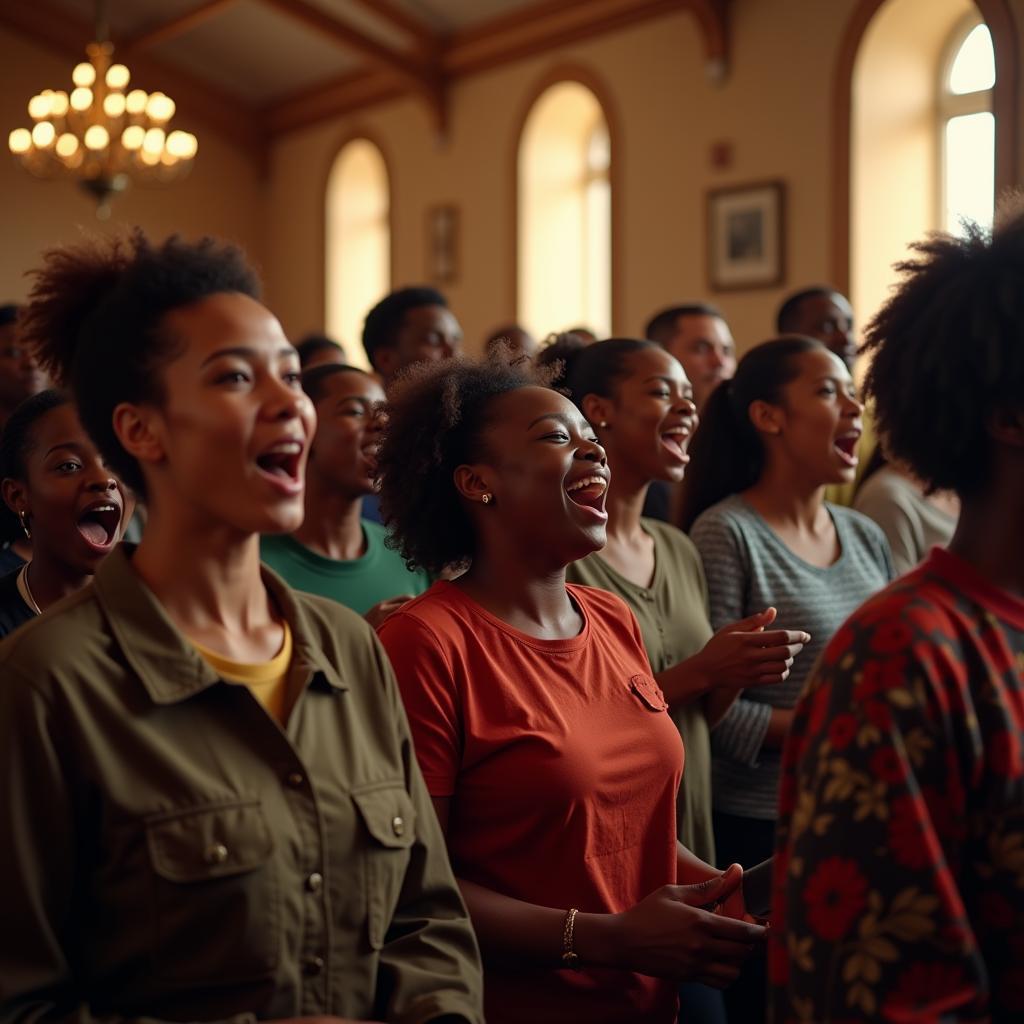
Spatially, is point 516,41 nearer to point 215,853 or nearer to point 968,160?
point 968,160

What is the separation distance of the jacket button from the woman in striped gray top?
1427 millimetres

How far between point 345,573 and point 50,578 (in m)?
0.76

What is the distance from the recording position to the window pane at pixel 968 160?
6.63 m

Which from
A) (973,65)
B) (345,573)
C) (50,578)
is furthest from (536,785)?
(973,65)

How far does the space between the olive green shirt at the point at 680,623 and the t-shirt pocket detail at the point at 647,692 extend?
0.34m

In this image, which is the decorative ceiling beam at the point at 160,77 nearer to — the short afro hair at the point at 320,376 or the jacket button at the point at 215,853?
the short afro hair at the point at 320,376

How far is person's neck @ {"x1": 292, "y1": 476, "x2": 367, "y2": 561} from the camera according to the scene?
282 cm

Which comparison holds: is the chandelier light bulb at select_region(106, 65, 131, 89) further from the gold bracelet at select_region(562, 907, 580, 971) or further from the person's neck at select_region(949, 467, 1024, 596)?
the person's neck at select_region(949, 467, 1024, 596)

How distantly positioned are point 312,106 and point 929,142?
240 inches

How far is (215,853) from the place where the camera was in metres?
1.24

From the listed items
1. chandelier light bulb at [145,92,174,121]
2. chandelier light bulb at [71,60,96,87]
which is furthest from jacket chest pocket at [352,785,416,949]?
chandelier light bulb at [71,60,96,87]

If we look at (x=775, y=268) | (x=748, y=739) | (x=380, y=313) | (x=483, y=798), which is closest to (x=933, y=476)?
(x=483, y=798)

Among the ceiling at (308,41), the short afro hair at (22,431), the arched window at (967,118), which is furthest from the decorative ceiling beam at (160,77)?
the short afro hair at (22,431)

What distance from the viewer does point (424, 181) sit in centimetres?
991
